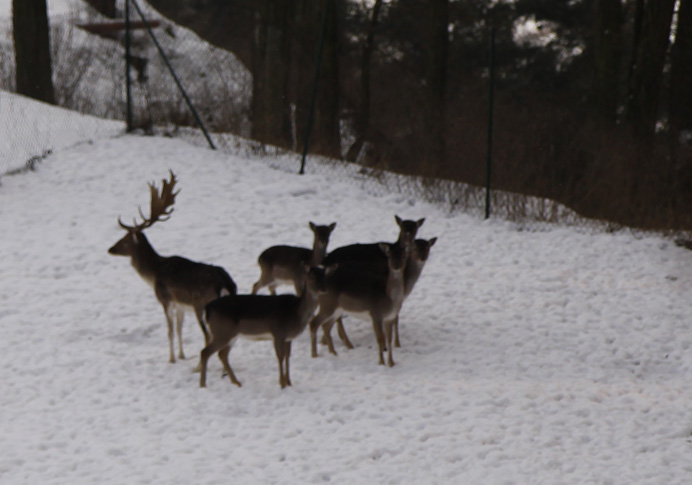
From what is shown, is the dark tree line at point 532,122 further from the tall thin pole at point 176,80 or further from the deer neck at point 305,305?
Answer: the deer neck at point 305,305

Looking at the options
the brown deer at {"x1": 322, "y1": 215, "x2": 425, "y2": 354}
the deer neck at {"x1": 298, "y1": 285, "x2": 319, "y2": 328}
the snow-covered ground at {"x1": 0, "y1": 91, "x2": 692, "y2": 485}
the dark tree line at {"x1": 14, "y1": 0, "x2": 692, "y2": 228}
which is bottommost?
the snow-covered ground at {"x1": 0, "y1": 91, "x2": 692, "y2": 485}

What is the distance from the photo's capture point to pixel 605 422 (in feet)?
27.5

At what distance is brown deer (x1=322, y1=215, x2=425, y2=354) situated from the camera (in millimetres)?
9992

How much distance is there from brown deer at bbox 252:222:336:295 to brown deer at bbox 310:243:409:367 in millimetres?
827

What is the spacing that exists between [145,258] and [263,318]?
1.80m

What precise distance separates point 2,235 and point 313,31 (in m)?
10.2

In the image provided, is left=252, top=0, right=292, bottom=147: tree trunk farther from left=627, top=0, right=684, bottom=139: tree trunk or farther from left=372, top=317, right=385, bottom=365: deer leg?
left=372, top=317, right=385, bottom=365: deer leg

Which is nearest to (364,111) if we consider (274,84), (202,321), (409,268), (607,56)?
(274,84)

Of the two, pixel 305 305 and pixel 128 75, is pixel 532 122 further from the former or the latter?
pixel 305 305

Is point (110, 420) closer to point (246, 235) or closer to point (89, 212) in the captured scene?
point (246, 235)

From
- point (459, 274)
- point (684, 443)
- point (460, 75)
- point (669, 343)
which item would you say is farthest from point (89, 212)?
point (460, 75)

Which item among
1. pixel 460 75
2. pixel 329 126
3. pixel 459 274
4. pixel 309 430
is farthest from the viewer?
pixel 460 75

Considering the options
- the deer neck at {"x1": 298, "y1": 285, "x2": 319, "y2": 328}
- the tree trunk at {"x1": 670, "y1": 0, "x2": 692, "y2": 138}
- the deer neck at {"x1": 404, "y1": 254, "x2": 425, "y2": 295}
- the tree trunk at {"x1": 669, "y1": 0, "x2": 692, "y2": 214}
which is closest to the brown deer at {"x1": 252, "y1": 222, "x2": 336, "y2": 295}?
the deer neck at {"x1": 404, "y1": 254, "x2": 425, "y2": 295}

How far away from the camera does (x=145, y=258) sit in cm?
970
